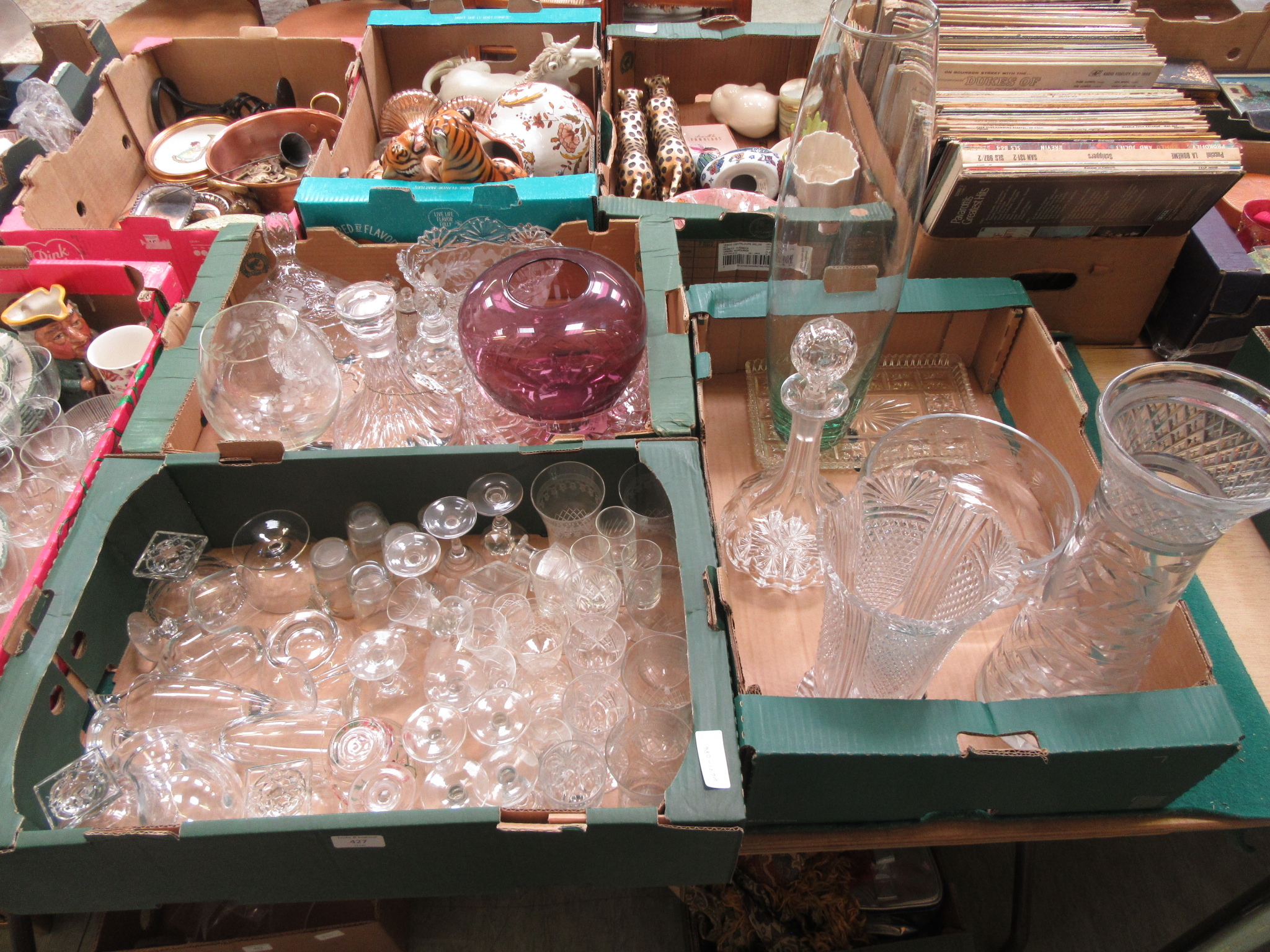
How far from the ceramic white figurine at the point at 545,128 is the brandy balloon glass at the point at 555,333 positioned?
15.8 inches

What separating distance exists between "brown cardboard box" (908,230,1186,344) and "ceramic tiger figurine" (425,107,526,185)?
561 millimetres

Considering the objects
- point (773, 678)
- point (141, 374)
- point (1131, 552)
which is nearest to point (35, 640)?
point (141, 374)

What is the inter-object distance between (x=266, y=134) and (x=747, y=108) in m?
0.86

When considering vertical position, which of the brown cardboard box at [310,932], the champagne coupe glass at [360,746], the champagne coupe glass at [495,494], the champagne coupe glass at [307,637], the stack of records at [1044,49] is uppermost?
the stack of records at [1044,49]

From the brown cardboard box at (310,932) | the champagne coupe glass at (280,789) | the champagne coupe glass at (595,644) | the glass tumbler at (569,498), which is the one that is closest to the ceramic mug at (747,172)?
the glass tumbler at (569,498)

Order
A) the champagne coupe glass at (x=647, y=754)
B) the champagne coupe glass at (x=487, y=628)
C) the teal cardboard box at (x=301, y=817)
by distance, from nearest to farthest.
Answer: the teal cardboard box at (x=301, y=817), the champagne coupe glass at (x=647, y=754), the champagne coupe glass at (x=487, y=628)

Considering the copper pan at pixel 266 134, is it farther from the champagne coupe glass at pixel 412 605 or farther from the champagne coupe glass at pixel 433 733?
the champagne coupe glass at pixel 433 733

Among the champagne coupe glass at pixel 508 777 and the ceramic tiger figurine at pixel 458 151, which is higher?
the ceramic tiger figurine at pixel 458 151

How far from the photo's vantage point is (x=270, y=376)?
0.82m

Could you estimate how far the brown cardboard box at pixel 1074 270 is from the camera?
38.0 inches

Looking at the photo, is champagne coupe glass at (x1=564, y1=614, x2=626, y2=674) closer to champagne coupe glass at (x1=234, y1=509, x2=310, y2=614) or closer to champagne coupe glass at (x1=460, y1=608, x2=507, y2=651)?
champagne coupe glass at (x1=460, y1=608, x2=507, y2=651)

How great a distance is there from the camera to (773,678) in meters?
0.77

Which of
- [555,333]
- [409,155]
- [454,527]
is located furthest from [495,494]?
[409,155]

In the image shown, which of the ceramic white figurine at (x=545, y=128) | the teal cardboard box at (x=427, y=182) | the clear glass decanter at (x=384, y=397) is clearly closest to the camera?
the clear glass decanter at (x=384, y=397)
